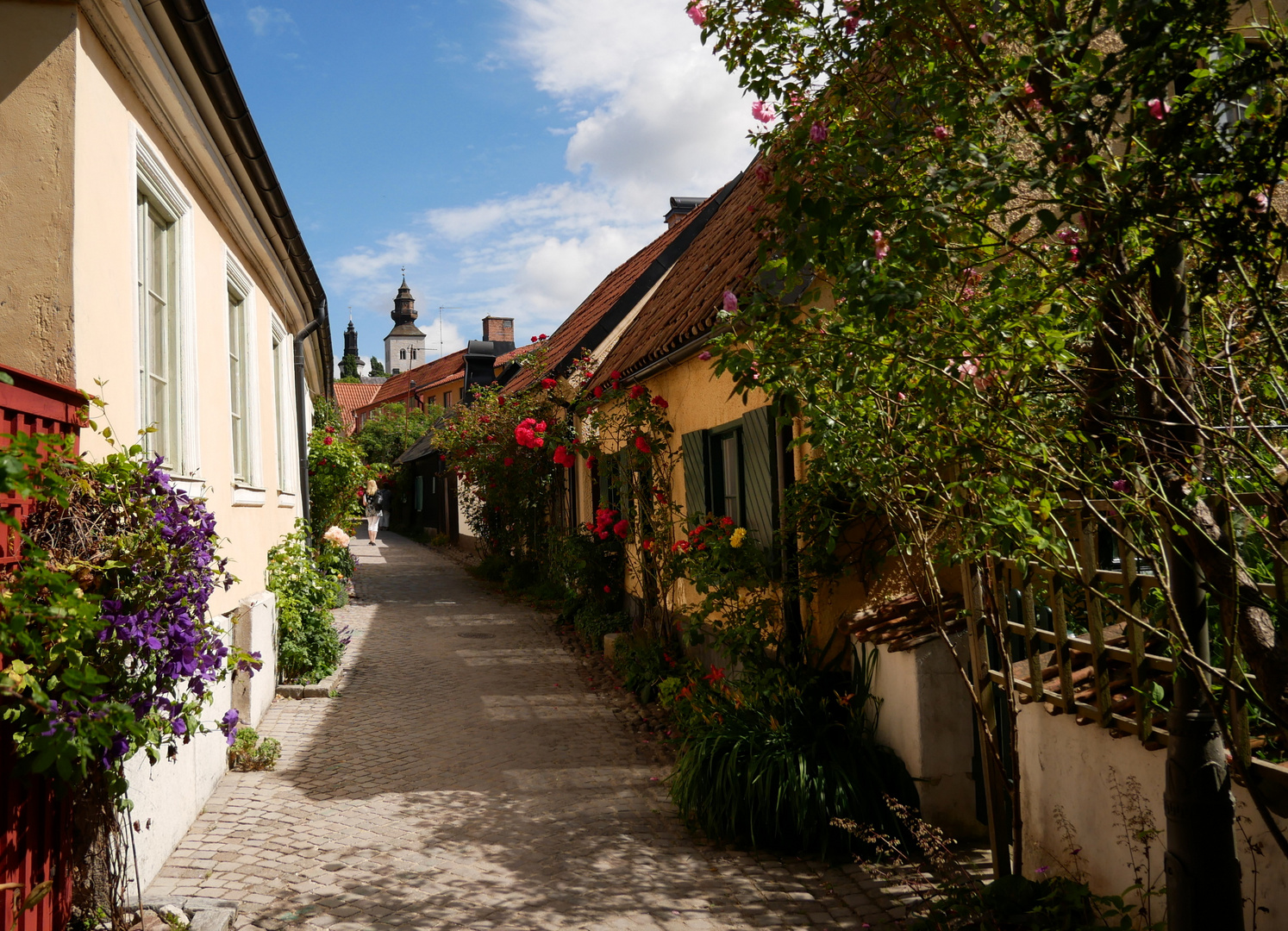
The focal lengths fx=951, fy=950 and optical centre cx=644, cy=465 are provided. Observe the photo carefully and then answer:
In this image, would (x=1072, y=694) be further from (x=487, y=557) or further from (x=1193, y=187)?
(x=487, y=557)

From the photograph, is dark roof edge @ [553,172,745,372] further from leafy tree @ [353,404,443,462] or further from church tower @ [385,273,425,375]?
church tower @ [385,273,425,375]

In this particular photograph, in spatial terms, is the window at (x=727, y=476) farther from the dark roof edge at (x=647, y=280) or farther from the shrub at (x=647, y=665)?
the dark roof edge at (x=647, y=280)

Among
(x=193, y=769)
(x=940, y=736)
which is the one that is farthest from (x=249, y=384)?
(x=940, y=736)

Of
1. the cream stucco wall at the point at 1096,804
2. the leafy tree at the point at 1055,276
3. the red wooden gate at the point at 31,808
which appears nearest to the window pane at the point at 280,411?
the red wooden gate at the point at 31,808

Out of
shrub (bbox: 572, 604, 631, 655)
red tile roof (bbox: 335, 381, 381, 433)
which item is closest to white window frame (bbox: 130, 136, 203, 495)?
shrub (bbox: 572, 604, 631, 655)

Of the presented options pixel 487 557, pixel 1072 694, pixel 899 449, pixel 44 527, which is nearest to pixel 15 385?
pixel 44 527

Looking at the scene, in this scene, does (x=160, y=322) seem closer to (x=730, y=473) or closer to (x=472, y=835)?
(x=472, y=835)

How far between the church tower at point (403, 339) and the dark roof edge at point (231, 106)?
308ft

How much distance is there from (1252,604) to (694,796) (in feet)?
10.3

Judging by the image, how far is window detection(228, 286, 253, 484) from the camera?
7.35 m

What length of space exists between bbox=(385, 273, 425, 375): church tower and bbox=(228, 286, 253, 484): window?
93527 millimetres

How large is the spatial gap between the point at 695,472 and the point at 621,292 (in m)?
7.54

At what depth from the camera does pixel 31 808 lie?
118 inches

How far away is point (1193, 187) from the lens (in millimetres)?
2156
